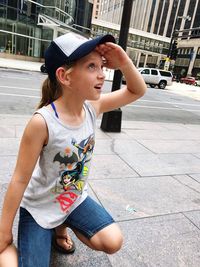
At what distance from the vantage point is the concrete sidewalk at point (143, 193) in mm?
2262

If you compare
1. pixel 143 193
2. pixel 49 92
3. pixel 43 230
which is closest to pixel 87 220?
pixel 43 230

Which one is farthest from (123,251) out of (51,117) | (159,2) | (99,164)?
(159,2)

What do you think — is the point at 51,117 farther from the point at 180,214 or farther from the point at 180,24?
the point at 180,24

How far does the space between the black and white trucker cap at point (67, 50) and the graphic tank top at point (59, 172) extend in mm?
282

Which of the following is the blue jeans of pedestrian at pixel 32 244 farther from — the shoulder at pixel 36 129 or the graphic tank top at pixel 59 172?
the shoulder at pixel 36 129

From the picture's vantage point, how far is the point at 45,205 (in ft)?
5.74

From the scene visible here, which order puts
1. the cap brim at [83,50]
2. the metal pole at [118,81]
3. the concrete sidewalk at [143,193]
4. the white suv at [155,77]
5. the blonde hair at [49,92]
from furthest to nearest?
the white suv at [155,77] < the metal pole at [118,81] < the concrete sidewalk at [143,193] < the blonde hair at [49,92] < the cap brim at [83,50]

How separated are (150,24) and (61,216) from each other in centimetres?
11762

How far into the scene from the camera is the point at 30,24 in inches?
1167

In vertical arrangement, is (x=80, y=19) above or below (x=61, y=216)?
above

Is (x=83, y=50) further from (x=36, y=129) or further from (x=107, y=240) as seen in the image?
(x=107, y=240)

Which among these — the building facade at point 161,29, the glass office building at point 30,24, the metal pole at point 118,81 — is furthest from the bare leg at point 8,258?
the building facade at point 161,29

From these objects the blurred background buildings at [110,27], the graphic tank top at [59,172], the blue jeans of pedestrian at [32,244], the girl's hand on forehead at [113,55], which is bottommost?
the blue jeans of pedestrian at [32,244]

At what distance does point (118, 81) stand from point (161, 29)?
106m
